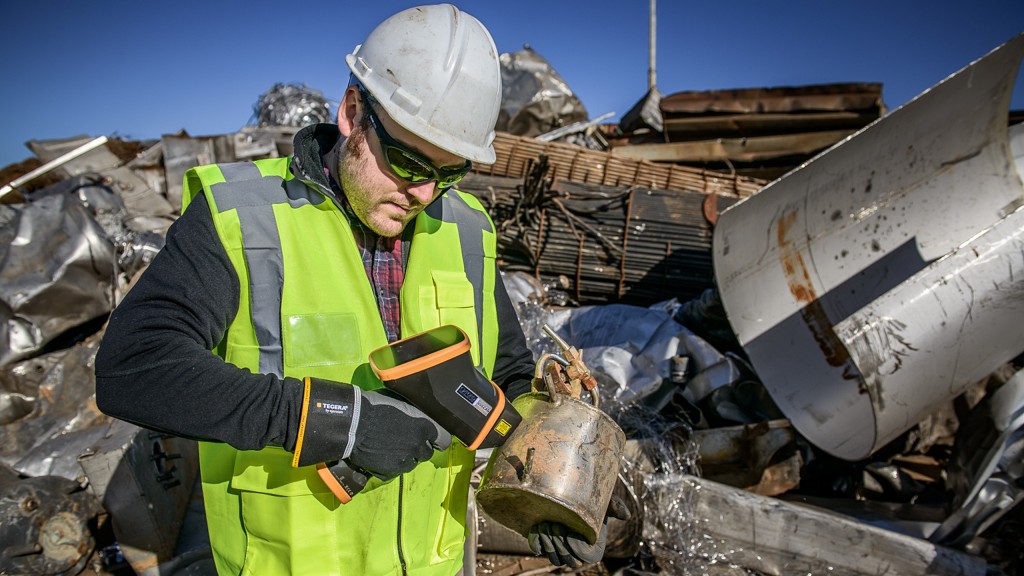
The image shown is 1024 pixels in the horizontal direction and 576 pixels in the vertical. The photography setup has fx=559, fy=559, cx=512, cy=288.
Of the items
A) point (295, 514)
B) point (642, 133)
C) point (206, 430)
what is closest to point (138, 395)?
point (206, 430)

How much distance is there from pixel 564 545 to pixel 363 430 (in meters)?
0.61

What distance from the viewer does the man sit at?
1.02 meters

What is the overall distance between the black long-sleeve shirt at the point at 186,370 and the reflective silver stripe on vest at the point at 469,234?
51cm

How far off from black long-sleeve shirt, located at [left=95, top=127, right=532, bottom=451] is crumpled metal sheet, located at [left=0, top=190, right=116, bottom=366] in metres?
3.34

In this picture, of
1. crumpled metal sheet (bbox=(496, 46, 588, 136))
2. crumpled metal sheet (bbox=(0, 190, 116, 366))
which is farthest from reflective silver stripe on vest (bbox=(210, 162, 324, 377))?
crumpled metal sheet (bbox=(496, 46, 588, 136))

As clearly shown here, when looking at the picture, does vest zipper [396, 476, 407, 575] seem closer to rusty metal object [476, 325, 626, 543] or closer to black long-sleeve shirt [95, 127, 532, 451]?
rusty metal object [476, 325, 626, 543]

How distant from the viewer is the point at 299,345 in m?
1.12

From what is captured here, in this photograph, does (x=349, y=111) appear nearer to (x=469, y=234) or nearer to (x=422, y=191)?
(x=422, y=191)

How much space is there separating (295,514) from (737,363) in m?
2.70

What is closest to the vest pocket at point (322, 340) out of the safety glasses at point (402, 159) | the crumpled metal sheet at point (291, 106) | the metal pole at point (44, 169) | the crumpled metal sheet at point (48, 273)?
the safety glasses at point (402, 159)

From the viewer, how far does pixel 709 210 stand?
437 centimetres

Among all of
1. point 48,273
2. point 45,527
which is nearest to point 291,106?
point 48,273

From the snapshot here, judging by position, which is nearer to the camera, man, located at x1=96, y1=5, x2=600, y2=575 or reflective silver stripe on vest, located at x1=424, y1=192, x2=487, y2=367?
man, located at x1=96, y1=5, x2=600, y2=575

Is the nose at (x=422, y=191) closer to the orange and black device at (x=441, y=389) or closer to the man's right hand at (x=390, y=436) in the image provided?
the orange and black device at (x=441, y=389)
